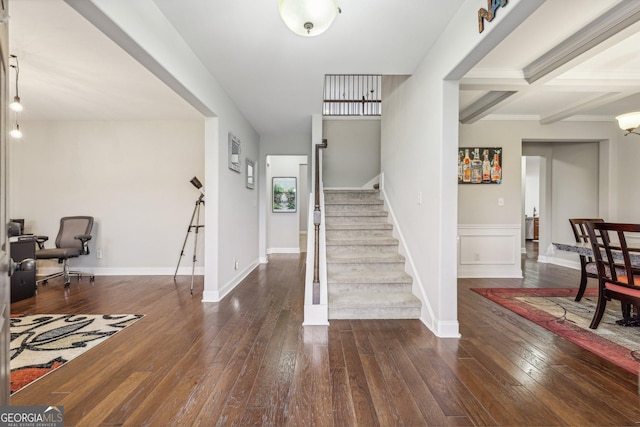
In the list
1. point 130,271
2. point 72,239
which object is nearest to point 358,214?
point 130,271

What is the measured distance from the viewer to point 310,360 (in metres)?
1.98

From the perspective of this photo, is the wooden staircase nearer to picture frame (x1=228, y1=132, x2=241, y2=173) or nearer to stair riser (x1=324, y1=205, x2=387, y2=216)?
stair riser (x1=324, y1=205, x2=387, y2=216)

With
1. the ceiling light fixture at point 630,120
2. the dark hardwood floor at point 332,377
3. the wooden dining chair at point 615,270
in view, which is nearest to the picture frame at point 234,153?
the dark hardwood floor at point 332,377

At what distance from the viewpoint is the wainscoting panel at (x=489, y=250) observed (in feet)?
15.1

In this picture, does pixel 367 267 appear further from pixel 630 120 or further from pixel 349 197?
pixel 630 120

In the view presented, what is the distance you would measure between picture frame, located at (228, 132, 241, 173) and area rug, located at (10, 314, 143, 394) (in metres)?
2.07

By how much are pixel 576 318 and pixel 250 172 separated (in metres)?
4.62

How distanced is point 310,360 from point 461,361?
1029 millimetres

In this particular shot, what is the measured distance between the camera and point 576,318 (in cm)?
275

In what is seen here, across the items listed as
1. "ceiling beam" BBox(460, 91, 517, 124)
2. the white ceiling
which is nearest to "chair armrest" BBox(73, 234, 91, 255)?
the white ceiling

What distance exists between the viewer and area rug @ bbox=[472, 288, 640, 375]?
2.09 m

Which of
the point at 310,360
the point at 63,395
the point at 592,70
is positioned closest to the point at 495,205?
the point at 592,70

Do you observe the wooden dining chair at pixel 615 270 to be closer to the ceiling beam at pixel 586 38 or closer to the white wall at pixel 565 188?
the ceiling beam at pixel 586 38

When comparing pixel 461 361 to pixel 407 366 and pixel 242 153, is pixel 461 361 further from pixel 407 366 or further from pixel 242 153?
pixel 242 153
